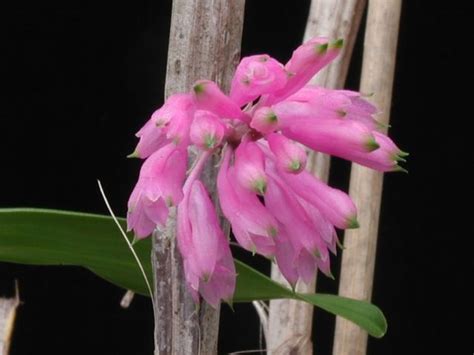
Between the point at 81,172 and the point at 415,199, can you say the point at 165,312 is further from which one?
the point at 415,199

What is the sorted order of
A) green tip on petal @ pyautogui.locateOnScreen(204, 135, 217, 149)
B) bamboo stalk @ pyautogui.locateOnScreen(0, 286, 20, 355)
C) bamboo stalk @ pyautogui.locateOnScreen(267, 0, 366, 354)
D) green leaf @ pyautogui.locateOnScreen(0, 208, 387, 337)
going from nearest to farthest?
green tip on petal @ pyautogui.locateOnScreen(204, 135, 217, 149) < green leaf @ pyautogui.locateOnScreen(0, 208, 387, 337) < bamboo stalk @ pyautogui.locateOnScreen(0, 286, 20, 355) < bamboo stalk @ pyautogui.locateOnScreen(267, 0, 366, 354)

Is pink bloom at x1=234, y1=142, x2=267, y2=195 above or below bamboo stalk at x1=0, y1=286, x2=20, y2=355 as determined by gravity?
above

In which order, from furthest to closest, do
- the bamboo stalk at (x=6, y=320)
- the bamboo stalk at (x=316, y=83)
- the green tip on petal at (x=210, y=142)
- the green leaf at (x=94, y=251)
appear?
the bamboo stalk at (x=316, y=83)
the bamboo stalk at (x=6, y=320)
the green leaf at (x=94, y=251)
the green tip on petal at (x=210, y=142)

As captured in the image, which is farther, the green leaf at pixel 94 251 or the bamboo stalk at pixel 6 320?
the bamboo stalk at pixel 6 320

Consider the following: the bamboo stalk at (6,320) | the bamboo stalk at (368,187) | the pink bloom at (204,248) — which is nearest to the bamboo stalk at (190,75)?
the pink bloom at (204,248)

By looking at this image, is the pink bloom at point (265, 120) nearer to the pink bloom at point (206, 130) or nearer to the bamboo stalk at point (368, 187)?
the pink bloom at point (206, 130)

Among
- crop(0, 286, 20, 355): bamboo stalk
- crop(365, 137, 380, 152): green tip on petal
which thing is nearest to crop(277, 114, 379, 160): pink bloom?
crop(365, 137, 380, 152): green tip on petal

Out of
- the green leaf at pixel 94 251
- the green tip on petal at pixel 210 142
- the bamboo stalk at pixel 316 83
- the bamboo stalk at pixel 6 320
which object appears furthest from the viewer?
the bamboo stalk at pixel 316 83

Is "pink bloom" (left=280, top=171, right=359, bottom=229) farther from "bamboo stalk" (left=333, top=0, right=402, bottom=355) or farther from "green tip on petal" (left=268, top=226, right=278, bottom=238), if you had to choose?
"bamboo stalk" (left=333, top=0, right=402, bottom=355)
